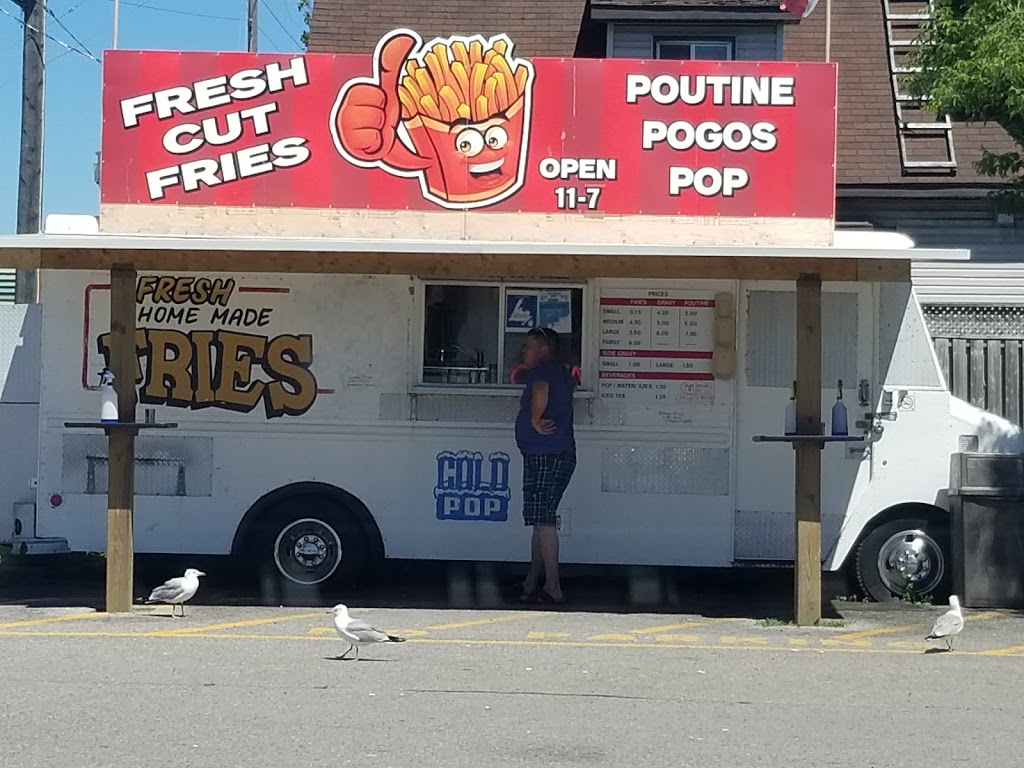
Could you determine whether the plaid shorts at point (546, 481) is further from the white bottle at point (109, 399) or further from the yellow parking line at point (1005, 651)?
the yellow parking line at point (1005, 651)

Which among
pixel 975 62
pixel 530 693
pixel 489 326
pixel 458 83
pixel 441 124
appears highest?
pixel 975 62

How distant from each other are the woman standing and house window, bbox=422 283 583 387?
54cm

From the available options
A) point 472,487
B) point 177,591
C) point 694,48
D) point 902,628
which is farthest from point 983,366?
point 694,48

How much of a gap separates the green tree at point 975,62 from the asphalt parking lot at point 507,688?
388cm

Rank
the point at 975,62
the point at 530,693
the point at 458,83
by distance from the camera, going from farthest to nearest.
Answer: the point at 975,62 → the point at 458,83 → the point at 530,693

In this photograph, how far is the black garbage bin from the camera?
11109mm

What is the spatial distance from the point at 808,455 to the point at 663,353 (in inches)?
63.8

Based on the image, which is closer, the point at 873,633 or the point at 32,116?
the point at 873,633

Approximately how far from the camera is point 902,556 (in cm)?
1145

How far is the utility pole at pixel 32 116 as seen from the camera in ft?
57.5

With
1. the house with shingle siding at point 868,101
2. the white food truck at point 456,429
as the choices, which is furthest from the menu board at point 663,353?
the house with shingle siding at point 868,101

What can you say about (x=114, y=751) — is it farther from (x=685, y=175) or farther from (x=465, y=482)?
(x=685, y=175)

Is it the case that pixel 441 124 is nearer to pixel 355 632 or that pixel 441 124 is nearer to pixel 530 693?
pixel 355 632

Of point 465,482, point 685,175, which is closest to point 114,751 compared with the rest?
point 465,482
